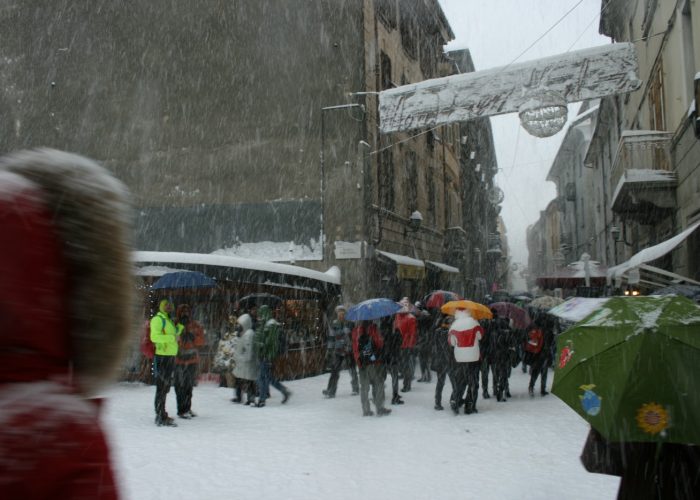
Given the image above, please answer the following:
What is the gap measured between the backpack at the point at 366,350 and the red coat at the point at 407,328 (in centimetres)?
322

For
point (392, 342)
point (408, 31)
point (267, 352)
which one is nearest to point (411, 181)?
point (408, 31)

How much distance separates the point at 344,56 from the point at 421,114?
20.0ft

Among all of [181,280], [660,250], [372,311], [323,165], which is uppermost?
[323,165]

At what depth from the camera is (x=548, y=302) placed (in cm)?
1795

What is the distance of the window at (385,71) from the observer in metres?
23.5

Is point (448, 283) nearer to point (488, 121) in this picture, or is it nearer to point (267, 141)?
point (267, 141)

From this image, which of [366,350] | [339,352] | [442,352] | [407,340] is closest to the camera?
[366,350]

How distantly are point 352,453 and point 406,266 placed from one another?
15.5 m

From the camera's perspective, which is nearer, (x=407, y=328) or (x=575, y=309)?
(x=575, y=309)

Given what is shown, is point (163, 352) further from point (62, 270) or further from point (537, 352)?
point (62, 270)

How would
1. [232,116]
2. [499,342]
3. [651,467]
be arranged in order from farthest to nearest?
1. [232,116]
2. [499,342]
3. [651,467]

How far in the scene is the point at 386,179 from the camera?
77.3ft

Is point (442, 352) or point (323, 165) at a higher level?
point (323, 165)

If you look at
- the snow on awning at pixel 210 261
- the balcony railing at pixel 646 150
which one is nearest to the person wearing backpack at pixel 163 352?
the snow on awning at pixel 210 261
